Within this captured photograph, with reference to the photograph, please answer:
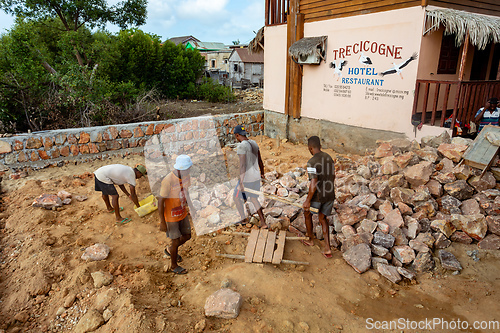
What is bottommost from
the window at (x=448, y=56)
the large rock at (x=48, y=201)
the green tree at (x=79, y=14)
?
the large rock at (x=48, y=201)

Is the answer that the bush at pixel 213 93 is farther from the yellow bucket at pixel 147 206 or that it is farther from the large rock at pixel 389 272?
the large rock at pixel 389 272

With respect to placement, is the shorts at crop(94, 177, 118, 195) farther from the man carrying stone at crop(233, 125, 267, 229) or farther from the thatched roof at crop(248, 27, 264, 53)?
the thatched roof at crop(248, 27, 264, 53)

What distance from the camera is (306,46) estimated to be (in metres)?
8.42

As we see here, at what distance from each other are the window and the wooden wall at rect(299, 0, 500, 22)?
694 mm

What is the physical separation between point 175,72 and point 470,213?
1956 cm

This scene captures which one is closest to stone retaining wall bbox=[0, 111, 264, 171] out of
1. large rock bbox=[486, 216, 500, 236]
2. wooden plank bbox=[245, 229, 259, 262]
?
A: wooden plank bbox=[245, 229, 259, 262]

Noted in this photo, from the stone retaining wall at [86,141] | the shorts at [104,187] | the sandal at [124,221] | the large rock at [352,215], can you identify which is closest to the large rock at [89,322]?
the sandal at [124,221]

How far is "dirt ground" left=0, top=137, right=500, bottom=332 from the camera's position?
3227 millimetres

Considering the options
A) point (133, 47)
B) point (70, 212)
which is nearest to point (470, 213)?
point (70, 212)

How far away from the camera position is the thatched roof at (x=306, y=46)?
8258 mm

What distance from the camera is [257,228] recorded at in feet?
16.6

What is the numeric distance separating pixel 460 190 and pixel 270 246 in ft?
10.2

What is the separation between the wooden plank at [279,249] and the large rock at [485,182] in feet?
10.2

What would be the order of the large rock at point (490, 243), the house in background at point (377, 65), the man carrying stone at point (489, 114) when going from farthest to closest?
the house in background at point (377, 65) < the man carrying stone at point (489, 114) < the large rock at point (490, 243)
